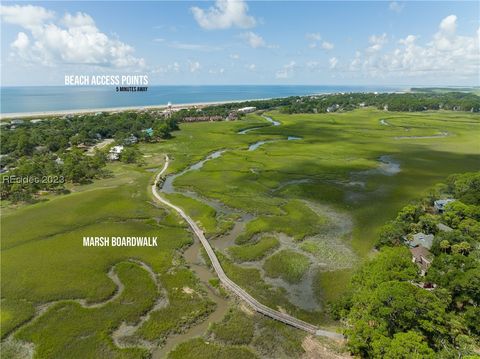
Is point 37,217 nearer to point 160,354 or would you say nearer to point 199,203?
point 199,203

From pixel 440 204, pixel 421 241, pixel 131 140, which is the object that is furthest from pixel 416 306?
pixel 131 140

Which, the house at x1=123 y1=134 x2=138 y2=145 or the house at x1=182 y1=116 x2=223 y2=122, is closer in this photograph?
the house at x1=123 y1=134 x2=138 y2=145

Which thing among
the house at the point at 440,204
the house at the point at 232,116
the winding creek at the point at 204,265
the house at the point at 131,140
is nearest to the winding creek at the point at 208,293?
the winding creek at the point at 204,265

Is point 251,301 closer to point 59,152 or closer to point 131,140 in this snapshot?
point 59,152

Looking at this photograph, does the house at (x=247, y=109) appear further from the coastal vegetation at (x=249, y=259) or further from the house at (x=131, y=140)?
the coastal vegetation at (x=249, y=259)

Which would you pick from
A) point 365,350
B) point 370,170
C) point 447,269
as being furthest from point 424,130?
point 365,350

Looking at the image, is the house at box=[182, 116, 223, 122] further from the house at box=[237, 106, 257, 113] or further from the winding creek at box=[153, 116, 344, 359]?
the winding creek at box=[153, 116, 344, 359]

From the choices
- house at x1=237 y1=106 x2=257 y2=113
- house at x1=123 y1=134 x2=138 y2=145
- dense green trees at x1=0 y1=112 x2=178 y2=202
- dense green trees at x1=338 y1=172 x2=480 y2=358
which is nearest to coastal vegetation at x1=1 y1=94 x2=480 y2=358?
dense green trees at x1=338 y1=172 x2=480 y2=358
